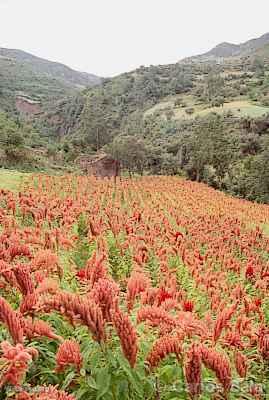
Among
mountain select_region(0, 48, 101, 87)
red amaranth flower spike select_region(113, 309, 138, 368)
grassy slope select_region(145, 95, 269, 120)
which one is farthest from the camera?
mountain select_region(0, 48, 101, 87)

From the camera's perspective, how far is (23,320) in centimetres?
270

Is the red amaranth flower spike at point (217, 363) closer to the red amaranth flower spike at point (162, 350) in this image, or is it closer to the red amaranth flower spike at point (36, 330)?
the red amaranth flower spike at point (162, 350)

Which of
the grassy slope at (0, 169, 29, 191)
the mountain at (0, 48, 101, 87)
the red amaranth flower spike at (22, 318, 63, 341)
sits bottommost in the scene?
the grassy slope at (0, 169, 29, 191)

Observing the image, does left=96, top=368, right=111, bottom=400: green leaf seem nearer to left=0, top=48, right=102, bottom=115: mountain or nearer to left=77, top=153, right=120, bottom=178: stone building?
left=77, top=153, right=120, bottom=178: stone building

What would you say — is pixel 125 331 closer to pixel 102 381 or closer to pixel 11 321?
pixel 102 381

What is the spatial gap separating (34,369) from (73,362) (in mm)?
446

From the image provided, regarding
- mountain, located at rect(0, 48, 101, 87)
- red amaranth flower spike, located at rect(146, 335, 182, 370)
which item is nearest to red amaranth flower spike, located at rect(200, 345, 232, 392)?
red amaranth flower spike, located at rect(146, 335, 182, 370)

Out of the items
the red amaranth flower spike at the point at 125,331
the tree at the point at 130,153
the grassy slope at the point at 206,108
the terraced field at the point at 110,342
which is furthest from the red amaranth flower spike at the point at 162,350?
the grassy slope at the point at 206,108

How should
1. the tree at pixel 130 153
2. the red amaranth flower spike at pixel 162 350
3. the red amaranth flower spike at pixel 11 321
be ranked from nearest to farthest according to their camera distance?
the red amaranth flower spike at pixel 11 321 → the red amaranth flower spike at pixel 162 350 → the tree at pixel 130 153

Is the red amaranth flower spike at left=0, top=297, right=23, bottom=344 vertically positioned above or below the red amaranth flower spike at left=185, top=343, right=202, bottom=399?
above

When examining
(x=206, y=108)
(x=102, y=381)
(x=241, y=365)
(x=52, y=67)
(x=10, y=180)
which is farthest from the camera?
(x=52, y=67)

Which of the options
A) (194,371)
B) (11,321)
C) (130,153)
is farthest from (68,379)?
(130,153)

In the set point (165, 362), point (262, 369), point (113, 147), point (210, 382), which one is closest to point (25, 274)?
point (165, 362)

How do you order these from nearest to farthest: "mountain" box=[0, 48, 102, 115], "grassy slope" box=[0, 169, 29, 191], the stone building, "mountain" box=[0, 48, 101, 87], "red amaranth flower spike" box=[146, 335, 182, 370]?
"red amaranth flower spike" box=[146, 335, 182, 370], "grassy slope" box=[0, 169, 29, 191], the stone building, "mountain" box=[0, 48, 102, 115], "mountain" box=[0, 48, 101, 87]
